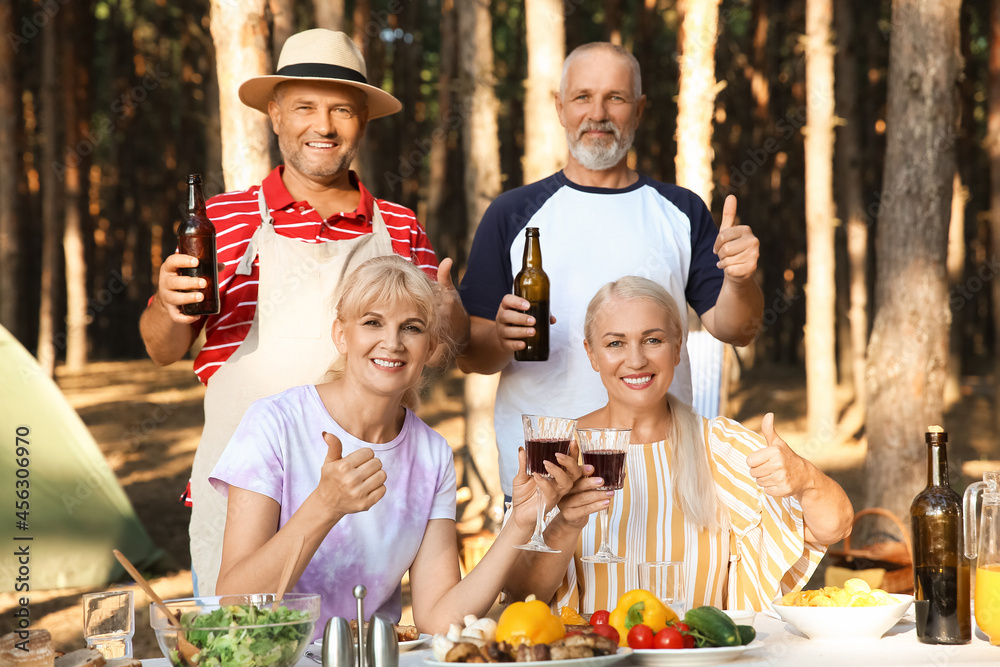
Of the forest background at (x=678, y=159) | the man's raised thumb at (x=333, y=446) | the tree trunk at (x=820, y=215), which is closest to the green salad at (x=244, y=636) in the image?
the man's raised thumb at (x=333, y=446)

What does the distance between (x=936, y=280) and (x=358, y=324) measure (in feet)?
18.7

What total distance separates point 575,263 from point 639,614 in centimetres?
183

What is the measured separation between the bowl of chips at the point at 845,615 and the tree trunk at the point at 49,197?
1199cm

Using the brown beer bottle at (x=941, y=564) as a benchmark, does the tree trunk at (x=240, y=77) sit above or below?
above

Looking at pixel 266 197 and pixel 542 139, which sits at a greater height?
pixel 542 139

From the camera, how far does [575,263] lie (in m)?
3.82

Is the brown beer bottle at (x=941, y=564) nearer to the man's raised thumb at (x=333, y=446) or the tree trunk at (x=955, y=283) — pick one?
the man's raised thumb at (x=333, y=446)

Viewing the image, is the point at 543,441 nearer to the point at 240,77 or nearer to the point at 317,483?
the point at 317,483

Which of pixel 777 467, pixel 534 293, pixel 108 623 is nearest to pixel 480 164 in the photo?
pixel 534 293

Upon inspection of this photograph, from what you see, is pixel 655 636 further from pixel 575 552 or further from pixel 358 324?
pixel 358 324

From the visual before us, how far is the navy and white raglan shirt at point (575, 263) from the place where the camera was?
379 cm

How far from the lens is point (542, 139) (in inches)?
303

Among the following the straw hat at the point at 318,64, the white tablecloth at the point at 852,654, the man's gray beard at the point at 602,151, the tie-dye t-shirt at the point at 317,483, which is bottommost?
the white tablecloth at the point at 852,654

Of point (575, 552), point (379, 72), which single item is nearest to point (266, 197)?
point (575, 552)
